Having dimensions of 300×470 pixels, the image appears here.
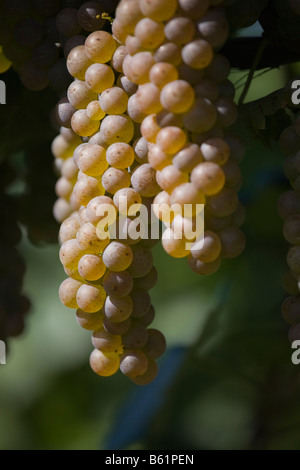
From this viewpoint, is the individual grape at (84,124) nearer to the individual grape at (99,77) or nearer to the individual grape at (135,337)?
the individual grape at (99,77)

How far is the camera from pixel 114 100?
1.91 ft

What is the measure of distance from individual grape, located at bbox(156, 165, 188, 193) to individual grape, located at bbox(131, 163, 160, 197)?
0.04m

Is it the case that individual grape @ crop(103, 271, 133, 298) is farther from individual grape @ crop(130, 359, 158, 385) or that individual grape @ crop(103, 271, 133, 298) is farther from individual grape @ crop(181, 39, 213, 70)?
individual grape @ crop(181, 39, 213, 70)

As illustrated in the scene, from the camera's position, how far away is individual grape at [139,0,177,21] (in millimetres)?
507

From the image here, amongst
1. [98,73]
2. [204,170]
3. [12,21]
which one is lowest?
[204,170]

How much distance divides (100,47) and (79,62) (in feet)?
0.11

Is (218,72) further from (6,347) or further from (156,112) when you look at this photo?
(6,347)

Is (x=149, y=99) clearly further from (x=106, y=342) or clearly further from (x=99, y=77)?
(x=106, y=342)

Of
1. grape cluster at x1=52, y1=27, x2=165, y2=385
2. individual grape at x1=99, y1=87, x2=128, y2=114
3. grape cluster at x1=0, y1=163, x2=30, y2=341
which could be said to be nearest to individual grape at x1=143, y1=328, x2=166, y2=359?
grape cluster at x1=52, y1=27, x2=165, y2=385

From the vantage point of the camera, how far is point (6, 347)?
2.99ft

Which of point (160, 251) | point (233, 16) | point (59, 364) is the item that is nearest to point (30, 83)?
point (233, 16)

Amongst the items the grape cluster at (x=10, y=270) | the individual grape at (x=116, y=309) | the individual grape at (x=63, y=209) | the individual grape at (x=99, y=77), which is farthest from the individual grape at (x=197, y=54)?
the grape cluster at (x=10, y=270)

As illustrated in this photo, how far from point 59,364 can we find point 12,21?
36.7 inches

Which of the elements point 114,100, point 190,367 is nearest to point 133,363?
point 114,100
